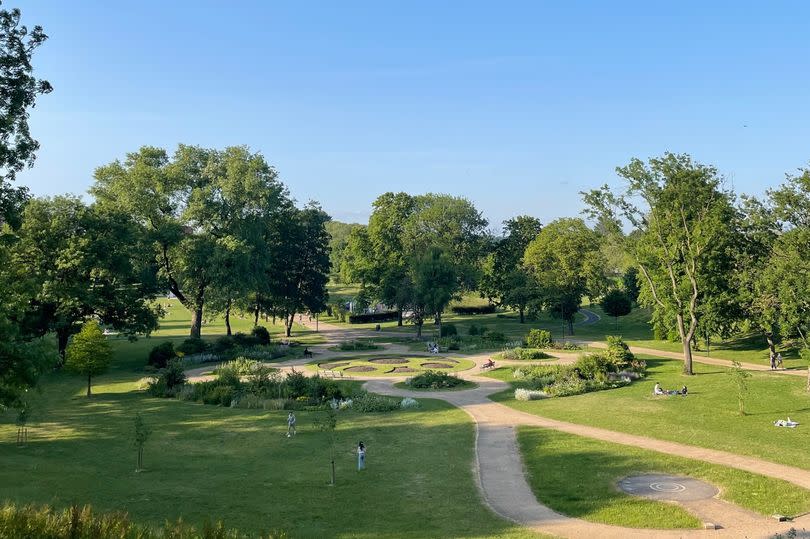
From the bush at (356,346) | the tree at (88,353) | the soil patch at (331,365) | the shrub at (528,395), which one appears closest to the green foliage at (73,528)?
the shrub at (528,395)

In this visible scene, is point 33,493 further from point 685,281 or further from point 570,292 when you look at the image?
point 570,292

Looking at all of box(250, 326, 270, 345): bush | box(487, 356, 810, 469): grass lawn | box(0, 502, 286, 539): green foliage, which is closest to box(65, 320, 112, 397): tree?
box(250, 326, 270, 345): bush

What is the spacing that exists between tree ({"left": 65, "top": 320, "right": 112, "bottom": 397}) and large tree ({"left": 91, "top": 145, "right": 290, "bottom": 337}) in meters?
17.7

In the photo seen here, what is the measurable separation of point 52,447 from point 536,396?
2675cm

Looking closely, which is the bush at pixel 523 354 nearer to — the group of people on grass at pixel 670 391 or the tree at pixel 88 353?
the group of people on grass at pixel 670 391

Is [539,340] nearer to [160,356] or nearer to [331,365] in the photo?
[331,365]

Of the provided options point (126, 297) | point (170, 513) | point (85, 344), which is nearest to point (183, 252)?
point (126, 297)

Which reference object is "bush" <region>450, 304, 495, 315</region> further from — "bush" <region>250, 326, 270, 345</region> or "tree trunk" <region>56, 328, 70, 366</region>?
"tree trunk" <region>56, 328, 70, 366</region>

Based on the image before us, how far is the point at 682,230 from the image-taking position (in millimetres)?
46031

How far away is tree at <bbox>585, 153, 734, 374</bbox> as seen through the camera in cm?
4403

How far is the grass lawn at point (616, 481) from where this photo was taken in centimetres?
1877

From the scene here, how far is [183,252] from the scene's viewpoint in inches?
2293

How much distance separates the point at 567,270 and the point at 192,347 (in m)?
43.5

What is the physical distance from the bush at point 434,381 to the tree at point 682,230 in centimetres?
1696
